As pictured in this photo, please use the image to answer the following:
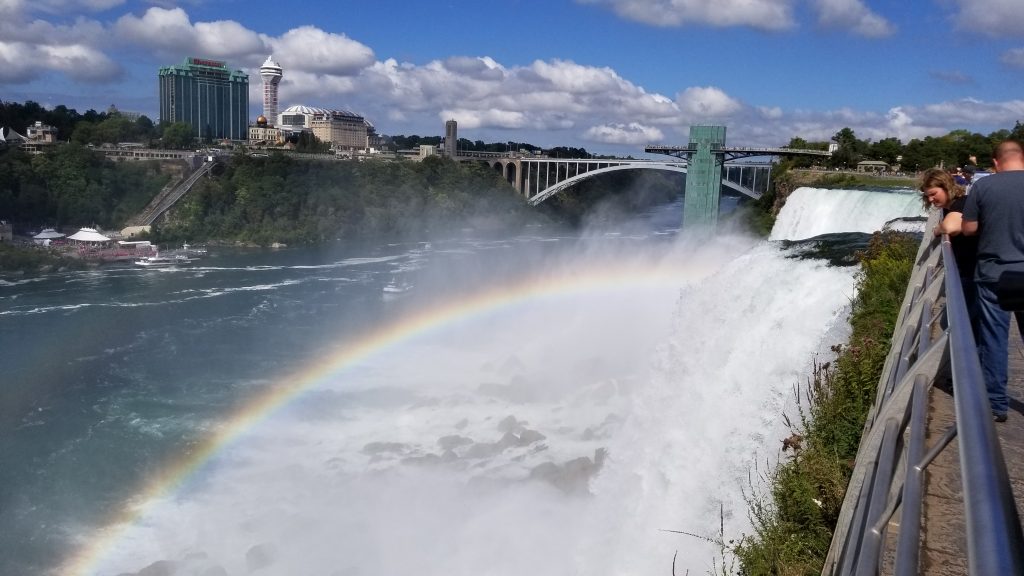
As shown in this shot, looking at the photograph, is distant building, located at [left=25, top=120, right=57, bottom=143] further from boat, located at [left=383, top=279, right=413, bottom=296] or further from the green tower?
the green tower

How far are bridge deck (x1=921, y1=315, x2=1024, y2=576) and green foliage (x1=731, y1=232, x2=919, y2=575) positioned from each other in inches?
32.2

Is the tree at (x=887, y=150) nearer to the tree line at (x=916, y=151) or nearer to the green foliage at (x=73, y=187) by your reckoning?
the tree line at (x=916, y=151)

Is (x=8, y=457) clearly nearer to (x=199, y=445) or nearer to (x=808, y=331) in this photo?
(x=199, y=445)

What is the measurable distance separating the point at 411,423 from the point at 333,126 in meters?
63.9

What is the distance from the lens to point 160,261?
26.6 meters

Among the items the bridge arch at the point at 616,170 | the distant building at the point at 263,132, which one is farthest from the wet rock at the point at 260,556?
the distant building at the point at 263,132

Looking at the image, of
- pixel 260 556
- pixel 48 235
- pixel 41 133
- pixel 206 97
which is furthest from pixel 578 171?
pixel 206 97

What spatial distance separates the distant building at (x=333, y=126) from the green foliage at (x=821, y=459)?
67.8 m

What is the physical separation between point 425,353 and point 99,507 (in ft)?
24.4

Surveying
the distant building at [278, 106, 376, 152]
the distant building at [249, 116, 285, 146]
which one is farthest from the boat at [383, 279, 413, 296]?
the distant building at [249, 116, 285, 146]

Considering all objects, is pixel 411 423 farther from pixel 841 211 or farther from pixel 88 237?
pixel 88 237

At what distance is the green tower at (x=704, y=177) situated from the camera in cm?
2706

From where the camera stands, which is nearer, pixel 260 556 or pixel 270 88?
pixel 260 556

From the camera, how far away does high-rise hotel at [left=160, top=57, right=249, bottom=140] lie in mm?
76062
